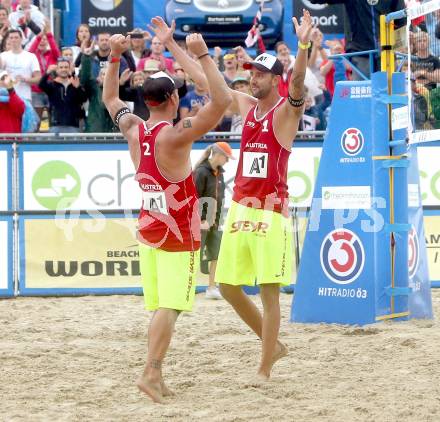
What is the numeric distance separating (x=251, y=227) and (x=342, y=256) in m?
2.43

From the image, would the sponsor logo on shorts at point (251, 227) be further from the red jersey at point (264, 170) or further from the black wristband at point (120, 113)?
the black wristband at point (120, 113)

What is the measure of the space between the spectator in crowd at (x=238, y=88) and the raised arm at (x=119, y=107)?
462 cm

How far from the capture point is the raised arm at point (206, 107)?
5.85 metres

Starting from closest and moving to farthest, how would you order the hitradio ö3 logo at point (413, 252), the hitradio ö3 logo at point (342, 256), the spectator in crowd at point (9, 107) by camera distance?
the hitradio ö3 logo at point (342, 256)
the hitradio ö3 logo at point (413, 252)
the spectator in crowd at point (9, 107)

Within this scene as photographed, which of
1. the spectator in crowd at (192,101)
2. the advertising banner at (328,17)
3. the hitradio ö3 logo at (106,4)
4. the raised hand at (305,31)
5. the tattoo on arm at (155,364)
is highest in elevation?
the hitradio ö3 logo at (106,4)

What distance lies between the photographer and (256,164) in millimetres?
7023

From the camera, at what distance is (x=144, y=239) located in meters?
6.23

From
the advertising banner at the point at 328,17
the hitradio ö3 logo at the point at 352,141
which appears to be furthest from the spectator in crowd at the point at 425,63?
the advertising banner at the point at 328,17

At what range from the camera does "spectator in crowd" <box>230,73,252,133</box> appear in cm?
1167

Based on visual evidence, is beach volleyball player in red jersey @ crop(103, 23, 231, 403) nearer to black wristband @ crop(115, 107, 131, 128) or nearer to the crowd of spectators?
black wristband @ crop(115, 107, 131, 128)

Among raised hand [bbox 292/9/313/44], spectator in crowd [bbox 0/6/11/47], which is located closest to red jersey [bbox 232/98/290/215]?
raised hand [bbox 292/9/313/44]

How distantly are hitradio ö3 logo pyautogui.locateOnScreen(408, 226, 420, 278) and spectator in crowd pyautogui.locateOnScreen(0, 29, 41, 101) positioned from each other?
6.48m

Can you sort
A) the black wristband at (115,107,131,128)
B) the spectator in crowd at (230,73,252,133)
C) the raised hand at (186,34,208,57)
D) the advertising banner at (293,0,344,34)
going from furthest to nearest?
the advertising banner at (293,0,344,34) < the spectator in crowd at (230,73,252,133) < the black wristband at (115,107,131,128) < the raised hand at (186,34,208,57)

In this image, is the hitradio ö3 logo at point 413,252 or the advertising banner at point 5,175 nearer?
the hitradio ö3 logo at point 413,252
